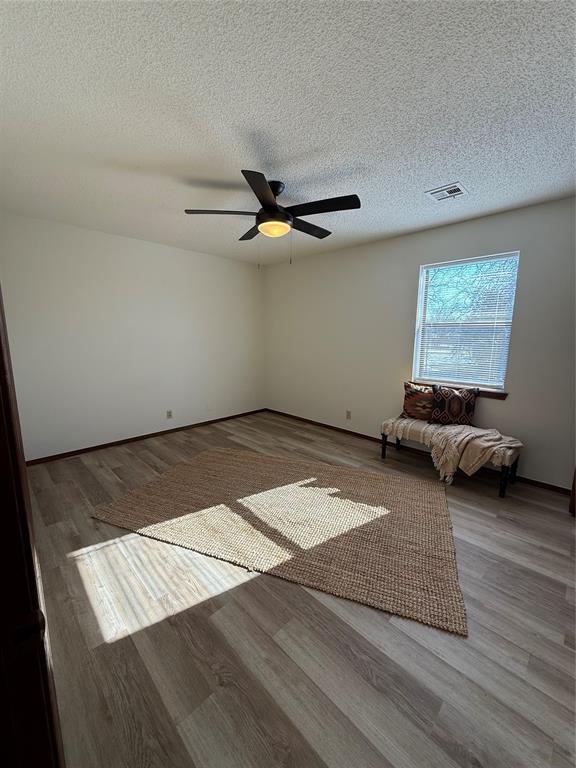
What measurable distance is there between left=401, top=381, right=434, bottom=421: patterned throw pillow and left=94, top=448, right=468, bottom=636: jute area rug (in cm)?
80

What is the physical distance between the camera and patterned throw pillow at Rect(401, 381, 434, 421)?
3416mm

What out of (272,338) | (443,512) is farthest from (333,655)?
(272,338)

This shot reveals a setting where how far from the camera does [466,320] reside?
3301mm

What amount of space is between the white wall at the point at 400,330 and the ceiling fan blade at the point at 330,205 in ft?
6.01

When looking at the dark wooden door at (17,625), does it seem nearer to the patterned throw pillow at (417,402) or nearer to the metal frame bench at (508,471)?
the metal frame bench at (508,471)

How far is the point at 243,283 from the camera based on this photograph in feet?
16.8

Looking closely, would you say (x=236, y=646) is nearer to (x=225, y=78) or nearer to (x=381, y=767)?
(x=381, y=767)

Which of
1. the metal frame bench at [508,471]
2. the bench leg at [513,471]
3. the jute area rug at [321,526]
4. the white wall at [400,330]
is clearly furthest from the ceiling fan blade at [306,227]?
the bench leg at [513,471]

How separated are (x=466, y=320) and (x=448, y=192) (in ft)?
4.28

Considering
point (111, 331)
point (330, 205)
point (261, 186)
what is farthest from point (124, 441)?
point (330, 205)

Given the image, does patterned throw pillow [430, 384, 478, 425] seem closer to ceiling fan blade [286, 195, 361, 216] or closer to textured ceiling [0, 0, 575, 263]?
textured ceiling [0, 0, 575, 263]

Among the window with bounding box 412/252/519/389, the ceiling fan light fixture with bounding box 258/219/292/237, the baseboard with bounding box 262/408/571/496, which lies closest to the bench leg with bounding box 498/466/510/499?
the baseboard with bounding box 262/408/571/496

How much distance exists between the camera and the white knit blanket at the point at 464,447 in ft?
8.93

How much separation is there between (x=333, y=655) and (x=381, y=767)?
1.25ft
